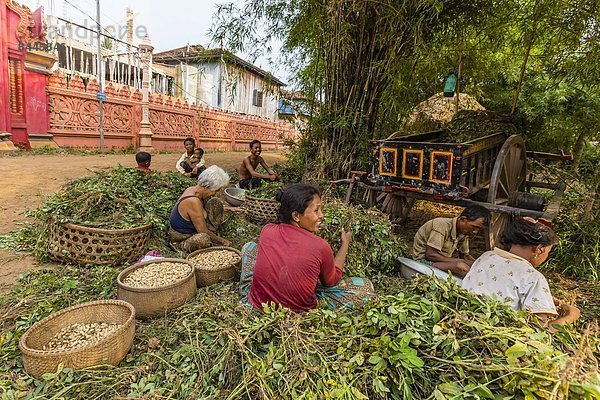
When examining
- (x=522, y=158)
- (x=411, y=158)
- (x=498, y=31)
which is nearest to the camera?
(x=411, y=158)

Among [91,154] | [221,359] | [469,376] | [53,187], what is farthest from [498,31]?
[91,154]

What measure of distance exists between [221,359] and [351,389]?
2.16ft

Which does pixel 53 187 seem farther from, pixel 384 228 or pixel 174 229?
pixel 384 228

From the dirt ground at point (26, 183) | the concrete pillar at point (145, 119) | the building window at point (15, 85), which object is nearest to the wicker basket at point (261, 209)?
the dirt ground at point (26, 183)

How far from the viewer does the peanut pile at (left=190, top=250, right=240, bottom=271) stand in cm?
290

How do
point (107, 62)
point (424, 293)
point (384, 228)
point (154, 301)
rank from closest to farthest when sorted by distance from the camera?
point (424, 293) < point (154, 301) < point (384, 228) < point (107, 62)

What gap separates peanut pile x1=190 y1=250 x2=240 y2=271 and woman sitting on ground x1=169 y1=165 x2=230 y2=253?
0.26 meters

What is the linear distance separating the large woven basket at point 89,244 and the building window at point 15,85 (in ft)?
24.7

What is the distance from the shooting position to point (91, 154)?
9.48 m

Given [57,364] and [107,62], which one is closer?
[57,364]

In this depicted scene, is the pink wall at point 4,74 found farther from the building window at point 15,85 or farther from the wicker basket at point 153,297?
the wicker basket at point 153,297

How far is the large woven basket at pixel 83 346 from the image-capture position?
164 centimetres

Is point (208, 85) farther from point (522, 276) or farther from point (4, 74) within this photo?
point (522, 276)

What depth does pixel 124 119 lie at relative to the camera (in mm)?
10859
